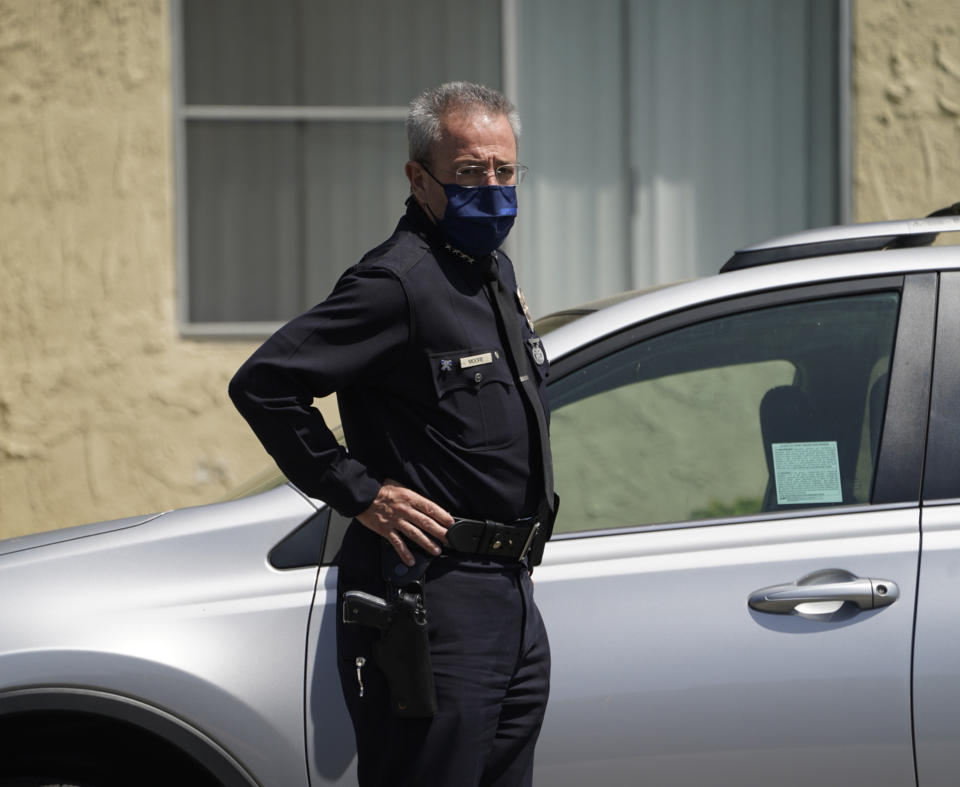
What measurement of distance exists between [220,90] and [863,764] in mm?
4928

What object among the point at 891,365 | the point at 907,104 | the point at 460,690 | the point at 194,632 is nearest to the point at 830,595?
the point at 891,365

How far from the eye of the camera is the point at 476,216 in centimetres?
224

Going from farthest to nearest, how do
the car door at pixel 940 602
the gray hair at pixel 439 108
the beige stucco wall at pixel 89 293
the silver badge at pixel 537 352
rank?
the beige stucco wall at pixel 89 293 < the car door at pixel 940 602 < the silver badge at pixel 537 352 < the gray hair at pixel 439 108

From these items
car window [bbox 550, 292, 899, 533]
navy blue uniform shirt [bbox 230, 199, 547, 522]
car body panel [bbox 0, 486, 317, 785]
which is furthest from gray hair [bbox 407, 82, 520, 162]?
car body panel [bbox 0, 486, 317, 785]

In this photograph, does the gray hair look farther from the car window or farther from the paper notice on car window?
the paper notice on car window

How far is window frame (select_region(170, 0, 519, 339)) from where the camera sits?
6301 millimetres

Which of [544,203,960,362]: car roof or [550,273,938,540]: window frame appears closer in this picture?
[550,273,938,540]: window frame

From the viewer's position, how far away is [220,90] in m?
6.43

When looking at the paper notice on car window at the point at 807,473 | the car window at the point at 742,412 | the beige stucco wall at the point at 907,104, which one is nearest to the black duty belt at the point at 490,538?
the car window at the point at 742,412

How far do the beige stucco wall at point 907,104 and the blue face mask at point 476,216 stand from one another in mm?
4525

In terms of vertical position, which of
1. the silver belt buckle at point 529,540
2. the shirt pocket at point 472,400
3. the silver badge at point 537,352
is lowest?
the silver belt buckle at point 529,540

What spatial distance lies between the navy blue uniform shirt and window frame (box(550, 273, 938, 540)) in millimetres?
525

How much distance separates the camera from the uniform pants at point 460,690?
84.4 inches

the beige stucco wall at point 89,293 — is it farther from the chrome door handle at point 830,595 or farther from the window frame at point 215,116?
the chrome door handle at point 830,595
